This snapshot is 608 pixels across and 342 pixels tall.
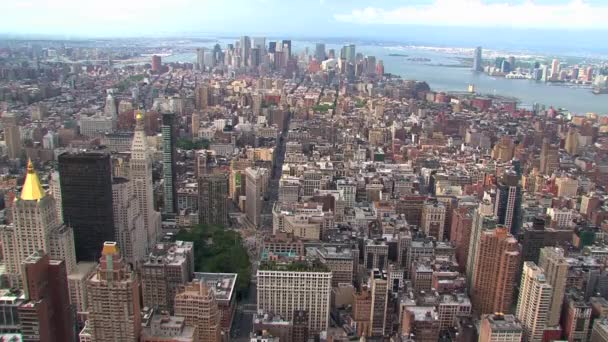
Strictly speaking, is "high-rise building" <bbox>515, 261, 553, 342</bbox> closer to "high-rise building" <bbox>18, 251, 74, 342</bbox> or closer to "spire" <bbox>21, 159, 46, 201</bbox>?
"high-rise building" <bbox>18, 251, 74, 342</bbox>

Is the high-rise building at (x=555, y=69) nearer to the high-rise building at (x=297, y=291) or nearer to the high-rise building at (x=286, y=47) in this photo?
the high-rise building at (x=286, y=47)

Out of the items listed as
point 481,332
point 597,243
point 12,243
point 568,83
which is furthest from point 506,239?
point 568,83

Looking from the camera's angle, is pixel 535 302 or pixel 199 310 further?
pixel 535 302

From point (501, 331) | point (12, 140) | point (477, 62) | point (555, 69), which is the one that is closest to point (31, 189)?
point (501, 331)

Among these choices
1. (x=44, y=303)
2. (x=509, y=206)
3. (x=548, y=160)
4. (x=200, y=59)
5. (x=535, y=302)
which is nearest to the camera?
(x=44, y=303)

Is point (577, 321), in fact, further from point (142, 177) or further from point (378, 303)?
point (142, 177)

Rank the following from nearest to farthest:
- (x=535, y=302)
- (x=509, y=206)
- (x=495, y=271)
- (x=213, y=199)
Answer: (x=535, y=302), (x=495, y=271), (x=509, y=206), (x=213, y=199)
